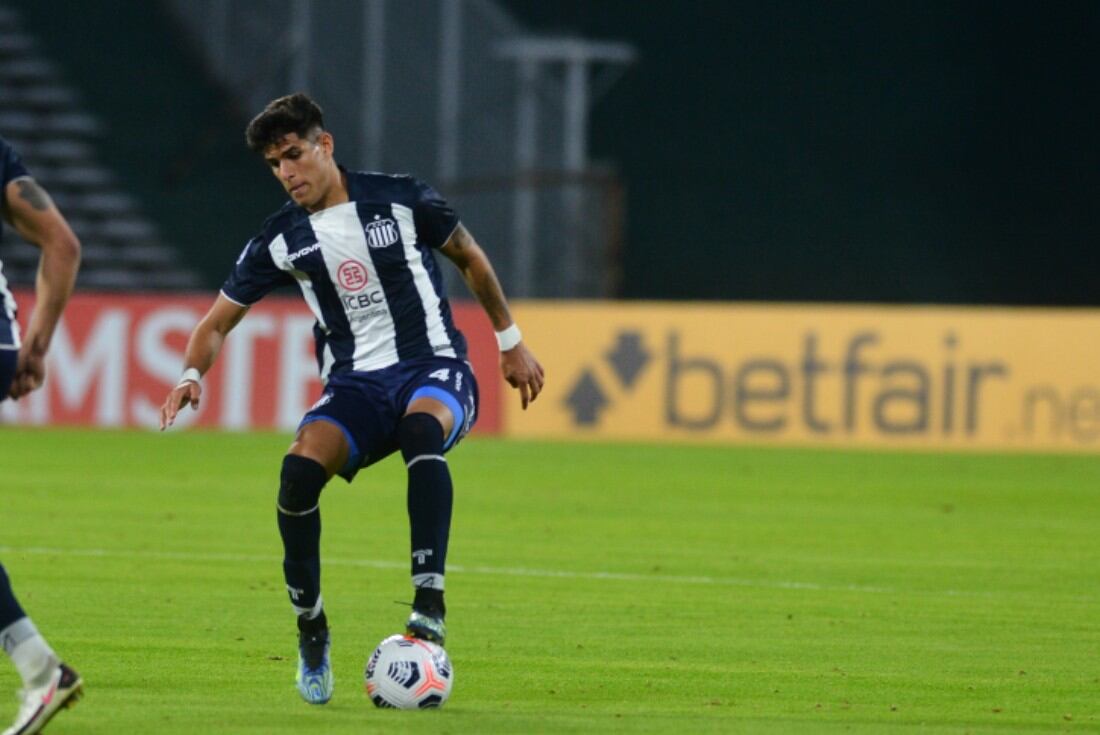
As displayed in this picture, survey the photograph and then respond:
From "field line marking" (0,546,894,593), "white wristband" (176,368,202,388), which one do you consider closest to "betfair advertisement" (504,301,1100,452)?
"field line marking" (0,546,894,593)

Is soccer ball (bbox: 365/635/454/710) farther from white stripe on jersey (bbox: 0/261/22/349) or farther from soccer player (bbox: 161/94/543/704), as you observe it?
white stripe on jersey (bbox: 0/261/22/349)

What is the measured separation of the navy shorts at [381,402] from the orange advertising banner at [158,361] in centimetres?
1304

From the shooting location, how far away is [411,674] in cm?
635

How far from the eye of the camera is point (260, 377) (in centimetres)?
2017

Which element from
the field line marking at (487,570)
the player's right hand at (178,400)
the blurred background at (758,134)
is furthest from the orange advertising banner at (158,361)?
the player's right hand at (178,400)

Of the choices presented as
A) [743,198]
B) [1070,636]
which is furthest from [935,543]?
[743,198]

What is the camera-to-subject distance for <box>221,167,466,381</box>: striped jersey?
6961 millimetres

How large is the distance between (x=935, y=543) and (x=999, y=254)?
15.1m

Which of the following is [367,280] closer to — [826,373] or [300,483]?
[300,483]

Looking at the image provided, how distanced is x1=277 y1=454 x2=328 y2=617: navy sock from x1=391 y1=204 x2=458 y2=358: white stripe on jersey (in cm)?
68

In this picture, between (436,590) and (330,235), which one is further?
(330,235)

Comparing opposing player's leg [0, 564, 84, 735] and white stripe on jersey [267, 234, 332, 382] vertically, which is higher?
white stripe on jersey [267, 234, 332, 382]

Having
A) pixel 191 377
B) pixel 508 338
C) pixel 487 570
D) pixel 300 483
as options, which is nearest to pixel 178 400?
pixel 191 377

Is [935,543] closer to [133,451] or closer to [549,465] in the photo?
[549,465]
